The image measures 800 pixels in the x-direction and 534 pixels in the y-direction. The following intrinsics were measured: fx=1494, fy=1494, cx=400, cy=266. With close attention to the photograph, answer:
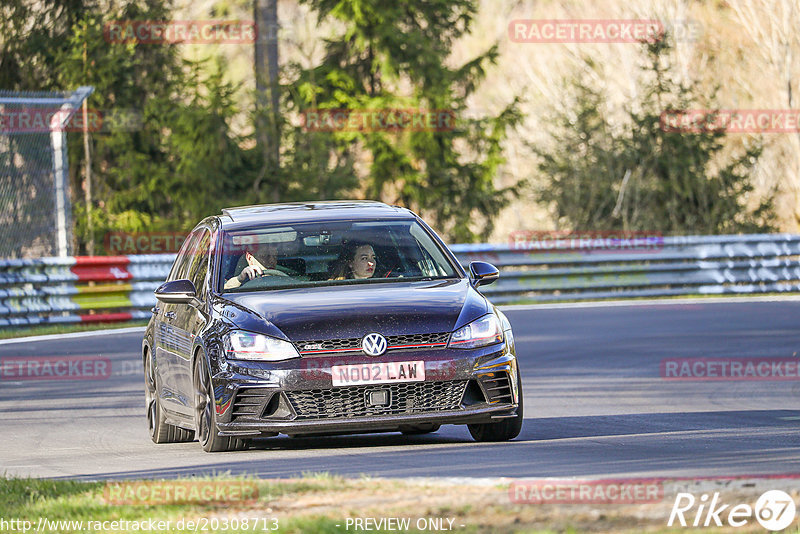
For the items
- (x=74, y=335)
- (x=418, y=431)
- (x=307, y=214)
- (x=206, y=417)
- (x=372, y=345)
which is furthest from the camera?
(x=74, y=335)

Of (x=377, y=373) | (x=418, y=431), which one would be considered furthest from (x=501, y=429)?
(x=377, y=373)

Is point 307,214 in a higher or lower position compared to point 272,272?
higher

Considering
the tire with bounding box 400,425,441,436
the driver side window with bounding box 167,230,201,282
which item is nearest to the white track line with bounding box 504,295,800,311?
the driver side window with bounding box 167,230,201,282

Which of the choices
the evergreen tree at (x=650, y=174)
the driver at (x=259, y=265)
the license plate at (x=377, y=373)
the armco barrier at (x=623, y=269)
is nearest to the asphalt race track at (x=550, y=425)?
the license plate at (x=377, y=373)

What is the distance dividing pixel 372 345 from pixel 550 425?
2431 millimetres

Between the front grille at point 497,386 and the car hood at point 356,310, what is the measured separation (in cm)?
36

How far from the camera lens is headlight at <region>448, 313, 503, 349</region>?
8.95 metres

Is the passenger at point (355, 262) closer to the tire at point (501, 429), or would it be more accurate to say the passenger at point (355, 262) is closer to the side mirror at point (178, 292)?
the side mirror at point (178, 292)

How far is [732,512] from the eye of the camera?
595cm

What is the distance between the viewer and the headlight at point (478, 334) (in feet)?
29.4

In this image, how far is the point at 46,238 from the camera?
21562 millimetres

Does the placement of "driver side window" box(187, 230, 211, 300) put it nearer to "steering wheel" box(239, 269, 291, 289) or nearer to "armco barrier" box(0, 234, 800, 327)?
"steering wheel" box(239, 269, 291, 289)

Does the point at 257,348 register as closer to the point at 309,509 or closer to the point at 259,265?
the point at 259,265

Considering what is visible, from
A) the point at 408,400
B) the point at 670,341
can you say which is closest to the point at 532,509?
the point at 408,400
